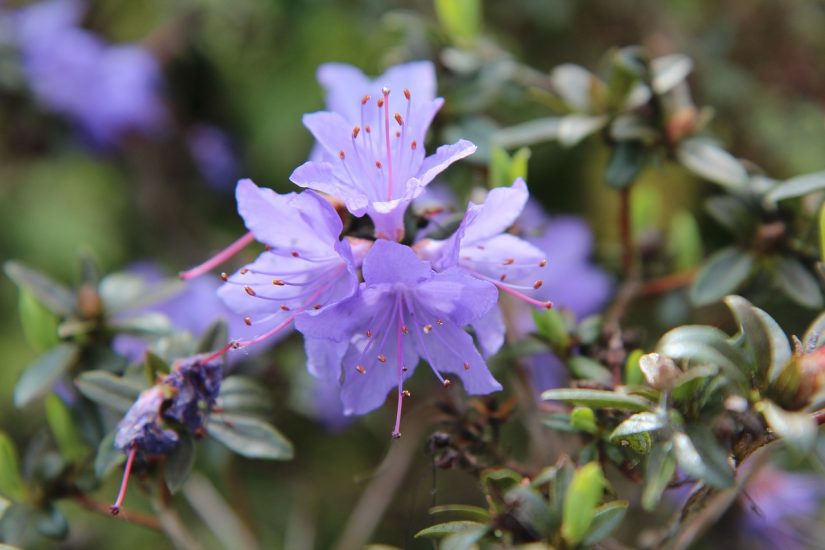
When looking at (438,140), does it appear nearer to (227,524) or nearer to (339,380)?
(339,380)

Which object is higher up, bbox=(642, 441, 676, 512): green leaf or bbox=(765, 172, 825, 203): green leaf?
bbox=(765, 172, 825, 203): green leaf

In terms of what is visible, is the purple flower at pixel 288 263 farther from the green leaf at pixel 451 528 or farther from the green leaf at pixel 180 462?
the green leaf at pixel 451 528

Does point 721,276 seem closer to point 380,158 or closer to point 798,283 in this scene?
point 798,283

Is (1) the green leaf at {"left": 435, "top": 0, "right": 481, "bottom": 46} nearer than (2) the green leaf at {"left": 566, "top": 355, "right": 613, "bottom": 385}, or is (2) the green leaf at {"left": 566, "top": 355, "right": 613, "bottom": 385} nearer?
(2) the green leaf at {"left": 566, "top": 355, "right": 613, "bottom": 385}

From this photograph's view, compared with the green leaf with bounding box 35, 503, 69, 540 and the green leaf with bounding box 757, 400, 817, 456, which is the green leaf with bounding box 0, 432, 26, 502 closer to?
the green leaf with bounding box 35, 503, 69, 540

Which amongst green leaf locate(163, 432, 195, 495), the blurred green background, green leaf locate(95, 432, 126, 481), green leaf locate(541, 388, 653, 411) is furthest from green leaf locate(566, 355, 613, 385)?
the blurred green background

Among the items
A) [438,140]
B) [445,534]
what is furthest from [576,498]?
[438,140]

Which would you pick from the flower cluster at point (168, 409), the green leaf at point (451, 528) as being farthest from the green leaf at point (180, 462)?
the green leaf at point (451, 528)

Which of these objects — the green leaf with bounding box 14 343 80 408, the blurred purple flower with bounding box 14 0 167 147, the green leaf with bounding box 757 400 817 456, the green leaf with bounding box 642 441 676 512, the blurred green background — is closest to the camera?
the green leaf with bounding box 757 400 817 456
